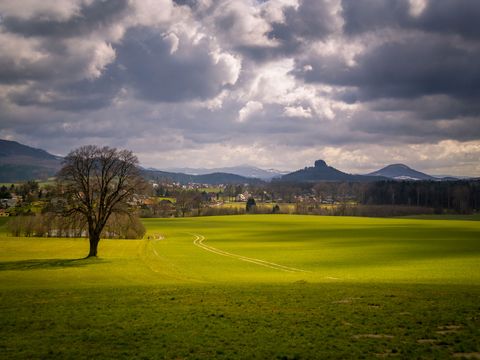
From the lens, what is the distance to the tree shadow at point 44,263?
40.1 meters

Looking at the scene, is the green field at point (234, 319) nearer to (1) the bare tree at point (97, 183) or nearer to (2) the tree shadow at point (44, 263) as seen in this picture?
(2) the tree shadow at point (44, 263)

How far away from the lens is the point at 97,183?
4772cm

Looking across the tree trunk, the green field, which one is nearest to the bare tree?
the tree trunk

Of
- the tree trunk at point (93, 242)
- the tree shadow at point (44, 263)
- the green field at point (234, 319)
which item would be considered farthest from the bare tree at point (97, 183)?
the green field at point (234, 319)

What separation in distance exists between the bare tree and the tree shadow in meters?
4.11

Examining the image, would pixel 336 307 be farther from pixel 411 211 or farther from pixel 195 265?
pixel 411 211

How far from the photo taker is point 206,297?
22203mm

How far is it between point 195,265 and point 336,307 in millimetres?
26594

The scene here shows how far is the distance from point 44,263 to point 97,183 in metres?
10.5

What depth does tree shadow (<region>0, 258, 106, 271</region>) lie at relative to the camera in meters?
40.1

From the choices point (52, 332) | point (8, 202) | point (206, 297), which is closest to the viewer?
point (52, 332)

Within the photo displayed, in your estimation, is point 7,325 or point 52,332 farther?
point 7,325

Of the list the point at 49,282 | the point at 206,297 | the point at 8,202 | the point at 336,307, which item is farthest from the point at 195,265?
the point at 8,202

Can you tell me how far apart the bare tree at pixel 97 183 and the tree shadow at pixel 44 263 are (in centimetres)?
411
